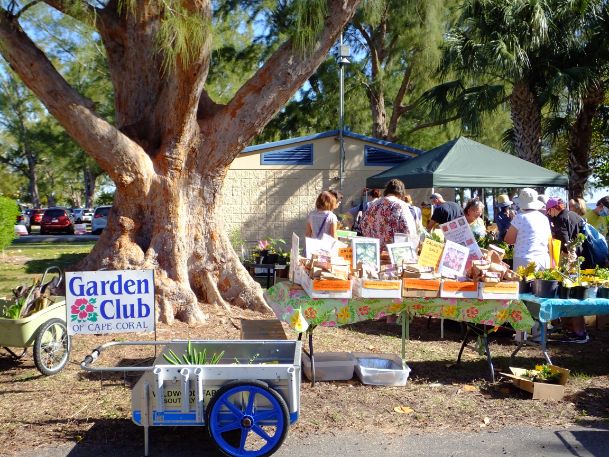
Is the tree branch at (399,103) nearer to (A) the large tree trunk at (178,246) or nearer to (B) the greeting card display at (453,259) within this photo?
(A) the large tree trunk at (178,246)

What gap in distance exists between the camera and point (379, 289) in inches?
223

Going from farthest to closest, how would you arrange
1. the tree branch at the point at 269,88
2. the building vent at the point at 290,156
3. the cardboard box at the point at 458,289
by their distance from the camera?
the building vent at the point at 290,156
the tree branch at the point at 269,88
the cardboard box at the point at 458,289

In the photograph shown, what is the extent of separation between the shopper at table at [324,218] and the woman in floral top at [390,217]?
1.92 feet

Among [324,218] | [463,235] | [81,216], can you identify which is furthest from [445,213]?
[81,216]

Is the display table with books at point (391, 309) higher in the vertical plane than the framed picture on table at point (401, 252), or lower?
lower

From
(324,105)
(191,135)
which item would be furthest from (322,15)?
(324,105)

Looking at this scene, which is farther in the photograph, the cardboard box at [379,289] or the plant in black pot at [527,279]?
the plant in black pot at [527,279]

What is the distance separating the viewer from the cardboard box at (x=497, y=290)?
5754mm

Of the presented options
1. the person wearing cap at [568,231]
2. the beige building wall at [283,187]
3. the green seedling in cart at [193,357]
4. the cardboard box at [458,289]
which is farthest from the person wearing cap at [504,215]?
the green seedling in cart at [193,357]

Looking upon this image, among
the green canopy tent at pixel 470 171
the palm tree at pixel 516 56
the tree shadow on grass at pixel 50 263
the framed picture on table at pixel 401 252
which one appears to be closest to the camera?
A: the framed picture on table at pixel 401 252

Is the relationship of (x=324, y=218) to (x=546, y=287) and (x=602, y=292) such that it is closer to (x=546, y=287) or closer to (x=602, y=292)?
(x=546, y=287)

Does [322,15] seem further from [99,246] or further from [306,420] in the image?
[306,420]

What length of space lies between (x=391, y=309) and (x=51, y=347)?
3160 millimetres

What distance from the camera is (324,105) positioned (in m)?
23.5
